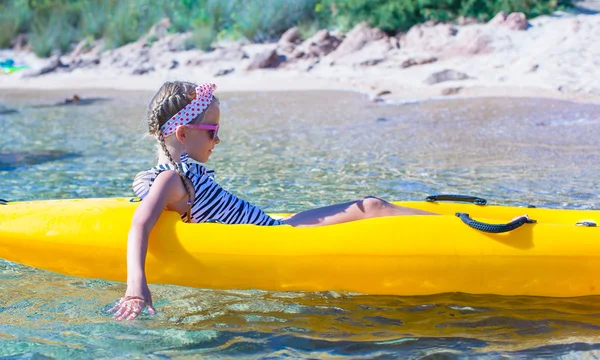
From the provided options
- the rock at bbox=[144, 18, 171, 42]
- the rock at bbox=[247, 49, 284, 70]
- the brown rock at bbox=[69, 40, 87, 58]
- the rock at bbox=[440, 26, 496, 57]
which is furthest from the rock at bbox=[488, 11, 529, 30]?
the brown rock at bbox=[69, 40, 87, 58]

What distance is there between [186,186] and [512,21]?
758cm

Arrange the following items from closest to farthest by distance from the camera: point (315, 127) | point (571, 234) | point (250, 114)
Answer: point (571, 234)
point (315, 127)
point (250, 114)

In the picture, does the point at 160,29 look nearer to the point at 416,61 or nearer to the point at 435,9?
the point at 435,9

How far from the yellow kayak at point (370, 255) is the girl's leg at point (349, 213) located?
0.43ft

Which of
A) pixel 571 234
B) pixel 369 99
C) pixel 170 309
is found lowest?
pixel 369 99

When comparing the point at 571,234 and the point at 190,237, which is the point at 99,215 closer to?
the point at 190,237

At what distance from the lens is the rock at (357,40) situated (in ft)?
33.1

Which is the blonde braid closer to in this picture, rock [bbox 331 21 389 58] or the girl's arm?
the girl's arm

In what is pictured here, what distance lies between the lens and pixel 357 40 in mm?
10133

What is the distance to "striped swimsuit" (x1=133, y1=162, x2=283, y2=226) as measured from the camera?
9.00 feet

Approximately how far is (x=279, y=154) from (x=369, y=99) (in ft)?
9.25

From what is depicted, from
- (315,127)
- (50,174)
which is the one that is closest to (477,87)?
(315,127)

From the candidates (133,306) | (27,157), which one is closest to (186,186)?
(133,306)

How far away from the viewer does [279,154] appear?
18.8 ft
